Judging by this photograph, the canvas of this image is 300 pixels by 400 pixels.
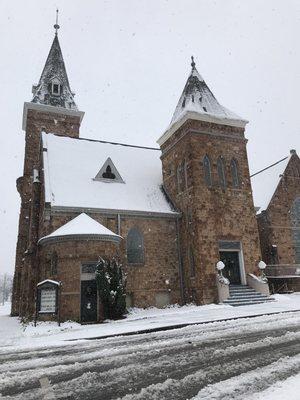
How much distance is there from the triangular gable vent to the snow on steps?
10.6 meters

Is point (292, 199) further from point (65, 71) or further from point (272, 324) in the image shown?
point (65, 71)

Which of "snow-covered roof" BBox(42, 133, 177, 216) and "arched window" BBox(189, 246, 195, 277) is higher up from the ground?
"snow-covered roof" BBox(42, 133, 177, 216)

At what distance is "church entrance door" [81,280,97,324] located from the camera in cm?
1720

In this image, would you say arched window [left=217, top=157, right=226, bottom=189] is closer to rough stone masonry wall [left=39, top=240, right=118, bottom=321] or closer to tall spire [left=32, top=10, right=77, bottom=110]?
rough stone masonry wall [left=39, top=240, right=118, bottom=321]

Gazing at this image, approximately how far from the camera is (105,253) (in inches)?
718

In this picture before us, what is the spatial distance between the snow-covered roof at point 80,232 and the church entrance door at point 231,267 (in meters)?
7.60

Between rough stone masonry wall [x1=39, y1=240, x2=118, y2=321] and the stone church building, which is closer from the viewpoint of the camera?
rough stone masonry wall [x1=39, y1=240, x2=118, y2=321]

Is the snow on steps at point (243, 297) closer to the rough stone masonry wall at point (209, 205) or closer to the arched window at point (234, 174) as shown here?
the rough stone masonry wall at point (209, 205)

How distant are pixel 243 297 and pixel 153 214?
7542 mm

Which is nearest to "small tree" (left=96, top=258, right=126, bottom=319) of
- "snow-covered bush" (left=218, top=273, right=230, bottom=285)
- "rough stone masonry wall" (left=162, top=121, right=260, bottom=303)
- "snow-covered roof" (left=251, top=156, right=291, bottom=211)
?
"rough stone masonry wall" (left=162, top=121, right=260, bottom=303)

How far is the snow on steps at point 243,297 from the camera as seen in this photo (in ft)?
65.2

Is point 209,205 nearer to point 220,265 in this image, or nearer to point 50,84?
point 220,265

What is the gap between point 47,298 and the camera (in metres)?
16.2

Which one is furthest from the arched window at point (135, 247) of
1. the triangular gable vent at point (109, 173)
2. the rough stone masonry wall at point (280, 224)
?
the rough stone masonry wall at point (280, 224)
